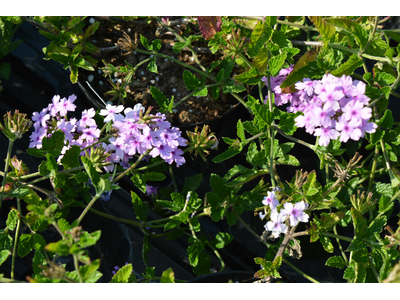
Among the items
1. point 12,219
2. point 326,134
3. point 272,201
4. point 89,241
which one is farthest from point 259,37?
point 12,219

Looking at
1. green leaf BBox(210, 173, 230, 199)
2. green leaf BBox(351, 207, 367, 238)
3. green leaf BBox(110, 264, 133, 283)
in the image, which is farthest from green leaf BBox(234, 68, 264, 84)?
green leaf BBox(110, 264, 133, 283)

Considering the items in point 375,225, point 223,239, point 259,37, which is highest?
point 259,37

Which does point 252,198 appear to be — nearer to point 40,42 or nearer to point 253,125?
point 253,125

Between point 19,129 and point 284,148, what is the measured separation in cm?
69

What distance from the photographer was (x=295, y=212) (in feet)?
2.71

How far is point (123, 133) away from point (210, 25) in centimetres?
42

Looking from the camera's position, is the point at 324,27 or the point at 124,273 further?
the point at 324,27

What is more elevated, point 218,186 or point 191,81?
point 191,81

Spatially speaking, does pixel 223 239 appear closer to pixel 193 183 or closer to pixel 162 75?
pixel 193 183

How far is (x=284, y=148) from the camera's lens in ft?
3.30

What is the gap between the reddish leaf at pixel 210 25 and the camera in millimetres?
1005

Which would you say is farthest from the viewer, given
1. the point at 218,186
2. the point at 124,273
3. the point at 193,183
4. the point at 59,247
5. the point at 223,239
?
the point at 193,183

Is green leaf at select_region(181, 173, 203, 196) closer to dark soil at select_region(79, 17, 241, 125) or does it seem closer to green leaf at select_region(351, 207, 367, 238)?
dark soil at select_region(79, 17, 241, 125)

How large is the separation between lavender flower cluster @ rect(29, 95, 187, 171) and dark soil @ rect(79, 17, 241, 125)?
0.31 meters
